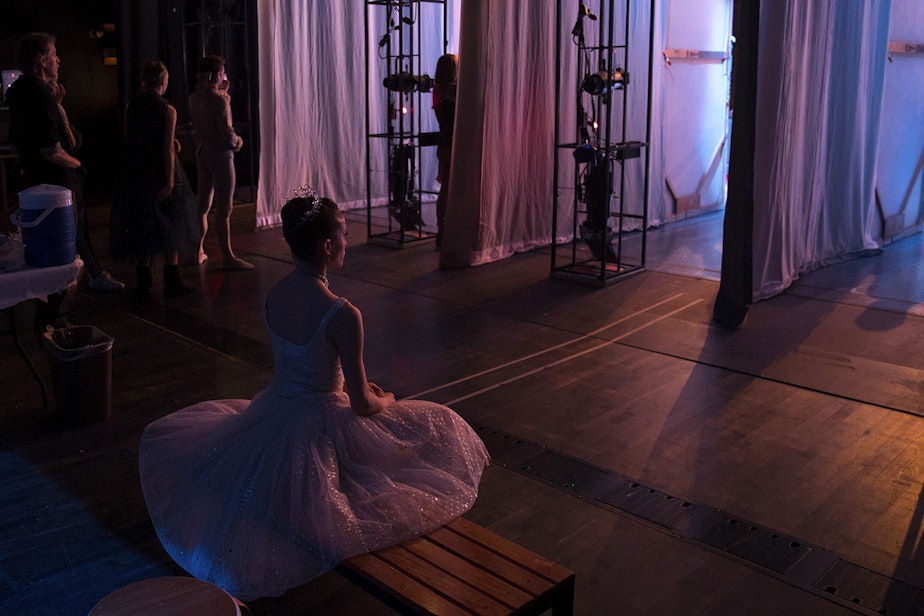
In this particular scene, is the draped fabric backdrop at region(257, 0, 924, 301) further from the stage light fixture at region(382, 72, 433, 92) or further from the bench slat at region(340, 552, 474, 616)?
the bench slat at region(340, 552, 474, 616)

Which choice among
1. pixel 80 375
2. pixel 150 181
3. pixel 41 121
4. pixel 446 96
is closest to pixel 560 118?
pixel 446 96

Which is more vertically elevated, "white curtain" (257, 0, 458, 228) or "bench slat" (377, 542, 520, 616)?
"white curtain" (257, 0, 458, 228)

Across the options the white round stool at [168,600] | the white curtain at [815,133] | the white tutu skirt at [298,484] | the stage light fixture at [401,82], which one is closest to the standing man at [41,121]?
the white tutu skirt at [298,484]

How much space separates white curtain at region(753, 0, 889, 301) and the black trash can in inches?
162

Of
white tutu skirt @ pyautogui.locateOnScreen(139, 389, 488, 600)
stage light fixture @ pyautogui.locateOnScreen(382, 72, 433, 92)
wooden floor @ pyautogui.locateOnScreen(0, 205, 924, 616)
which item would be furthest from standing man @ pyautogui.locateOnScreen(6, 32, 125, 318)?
stage light fixture @ pyautogui.locateOnScreen(382, 72, 433, 92)

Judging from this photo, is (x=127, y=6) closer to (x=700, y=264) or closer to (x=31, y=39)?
(x=31, y=39)

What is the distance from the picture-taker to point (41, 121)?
5238 millimetres

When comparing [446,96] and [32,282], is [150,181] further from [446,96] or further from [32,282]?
[446,96]

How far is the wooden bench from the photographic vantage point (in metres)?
2.11

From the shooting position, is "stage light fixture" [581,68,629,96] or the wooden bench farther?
"stage light fixture" [581,68,629,96]

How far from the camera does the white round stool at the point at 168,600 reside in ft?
5.97

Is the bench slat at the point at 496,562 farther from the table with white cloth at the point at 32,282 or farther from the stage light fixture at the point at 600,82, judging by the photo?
the stage light fixture at the point at 600,82

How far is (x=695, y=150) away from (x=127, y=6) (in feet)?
19.1

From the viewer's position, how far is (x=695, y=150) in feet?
30.8
